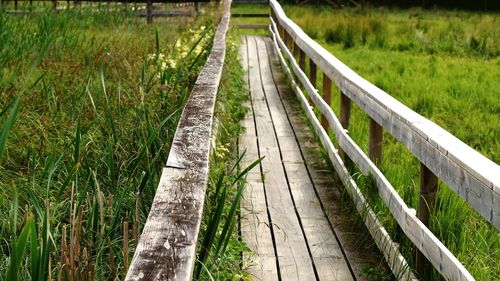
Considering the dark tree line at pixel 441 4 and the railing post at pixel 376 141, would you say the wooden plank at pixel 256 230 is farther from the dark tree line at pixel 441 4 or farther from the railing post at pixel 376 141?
the dark tree line at pixel 441 4

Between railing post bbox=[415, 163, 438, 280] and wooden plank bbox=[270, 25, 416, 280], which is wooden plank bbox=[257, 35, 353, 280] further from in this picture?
railing post bbox=[415, 163, 438, 280]

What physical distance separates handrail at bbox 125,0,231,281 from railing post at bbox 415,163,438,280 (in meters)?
0.86

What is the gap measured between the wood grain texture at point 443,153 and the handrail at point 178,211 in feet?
2.63

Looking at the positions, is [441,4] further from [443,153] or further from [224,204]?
[443,153]

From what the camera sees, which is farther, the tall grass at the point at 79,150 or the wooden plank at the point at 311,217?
the wooden plank at the point at 311,217

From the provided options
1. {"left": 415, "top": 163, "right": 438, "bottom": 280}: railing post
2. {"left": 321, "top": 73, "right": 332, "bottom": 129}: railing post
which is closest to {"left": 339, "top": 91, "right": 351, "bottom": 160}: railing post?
{"left": 321, "top": 73, "right": 332, "bottom": 129}: railing post

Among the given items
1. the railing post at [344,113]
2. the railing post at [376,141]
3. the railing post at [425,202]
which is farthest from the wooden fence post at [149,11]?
the railing post at [425,202]

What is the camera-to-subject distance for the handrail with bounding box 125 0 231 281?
6.50 feet

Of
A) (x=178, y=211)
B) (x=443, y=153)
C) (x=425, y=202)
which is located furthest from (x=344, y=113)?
(x=178, y=211)

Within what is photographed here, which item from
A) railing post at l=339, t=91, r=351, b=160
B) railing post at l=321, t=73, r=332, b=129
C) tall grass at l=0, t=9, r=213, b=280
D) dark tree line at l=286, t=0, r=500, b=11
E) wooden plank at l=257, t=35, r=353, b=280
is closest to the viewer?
tall grass at l=0, t=9, r=213, b=280

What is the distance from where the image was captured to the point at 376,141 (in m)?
4.45

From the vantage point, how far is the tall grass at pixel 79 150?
2.43 m

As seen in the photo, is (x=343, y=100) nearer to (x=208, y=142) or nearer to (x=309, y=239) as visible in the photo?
(x=309, y=239)

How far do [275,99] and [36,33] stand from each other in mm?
2549
